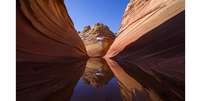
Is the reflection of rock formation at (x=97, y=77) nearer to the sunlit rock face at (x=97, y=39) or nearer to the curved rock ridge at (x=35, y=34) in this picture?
the curved rock ridge at (x=35, y=34)

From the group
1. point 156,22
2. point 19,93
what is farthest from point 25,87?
point 156,22

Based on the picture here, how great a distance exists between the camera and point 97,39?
20.5 metres

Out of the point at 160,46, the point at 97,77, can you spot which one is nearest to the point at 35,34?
the point at 97,77

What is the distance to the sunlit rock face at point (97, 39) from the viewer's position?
1847 centimetres

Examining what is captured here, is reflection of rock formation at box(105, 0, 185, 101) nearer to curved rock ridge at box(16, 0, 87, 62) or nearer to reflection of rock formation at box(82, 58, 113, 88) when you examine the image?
reflection of rock formation at box(82, 58, 113, 88)

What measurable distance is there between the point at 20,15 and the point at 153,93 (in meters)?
3.00

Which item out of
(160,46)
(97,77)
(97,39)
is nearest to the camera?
(97,77)

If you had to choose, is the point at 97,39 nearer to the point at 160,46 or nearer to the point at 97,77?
the point at 160,46

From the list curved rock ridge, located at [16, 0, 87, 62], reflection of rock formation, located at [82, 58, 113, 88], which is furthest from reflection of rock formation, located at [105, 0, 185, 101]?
curved rock ridge, located at [16, 0, 87, 62]

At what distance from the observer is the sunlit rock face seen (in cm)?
1847

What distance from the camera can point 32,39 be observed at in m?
4.50

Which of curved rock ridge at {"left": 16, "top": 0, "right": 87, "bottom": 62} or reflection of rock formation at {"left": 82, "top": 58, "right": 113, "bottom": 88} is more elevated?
curved rock ridge at {"left": 16, "top": 0, "right": 87, "bottom": 62}
